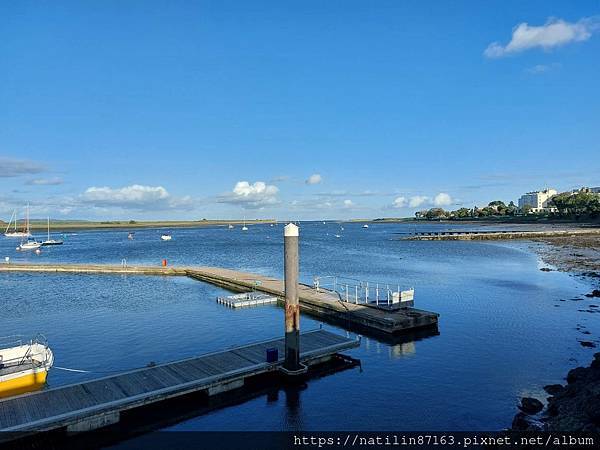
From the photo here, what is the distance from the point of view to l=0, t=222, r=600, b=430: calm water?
15.1 meters

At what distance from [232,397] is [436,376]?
8736mm

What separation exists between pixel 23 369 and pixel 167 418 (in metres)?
6.38

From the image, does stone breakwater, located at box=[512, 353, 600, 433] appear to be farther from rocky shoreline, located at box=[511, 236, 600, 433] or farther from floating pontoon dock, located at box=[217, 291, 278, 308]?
floating pontoon dock, located at box=[217, 291, 278, 308]

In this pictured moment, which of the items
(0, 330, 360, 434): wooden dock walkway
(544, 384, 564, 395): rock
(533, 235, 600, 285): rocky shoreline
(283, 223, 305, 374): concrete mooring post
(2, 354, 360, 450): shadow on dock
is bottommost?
(2, 354, 360, 450): shadow on dock

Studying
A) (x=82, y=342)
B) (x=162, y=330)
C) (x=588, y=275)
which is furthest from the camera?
(x=588, y=275)

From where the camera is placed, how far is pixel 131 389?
15.2 meters

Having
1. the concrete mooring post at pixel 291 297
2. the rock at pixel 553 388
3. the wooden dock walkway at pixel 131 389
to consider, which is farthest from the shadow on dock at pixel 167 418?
the rock at pixel 553 388

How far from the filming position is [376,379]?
59.8 feet

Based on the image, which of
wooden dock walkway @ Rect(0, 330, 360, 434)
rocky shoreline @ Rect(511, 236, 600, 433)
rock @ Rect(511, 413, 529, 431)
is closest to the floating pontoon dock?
wooden dock walkway @ Rect(0, 330, 360, 434)

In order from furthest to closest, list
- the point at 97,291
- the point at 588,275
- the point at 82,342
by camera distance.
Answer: the point at 588,275 → the point at 97,291 → the point at 82,342

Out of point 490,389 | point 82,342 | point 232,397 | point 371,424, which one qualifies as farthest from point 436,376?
point 82,342

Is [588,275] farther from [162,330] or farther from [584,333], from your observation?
[162,330]

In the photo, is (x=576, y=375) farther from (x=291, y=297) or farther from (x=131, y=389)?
(x=131, y=389)

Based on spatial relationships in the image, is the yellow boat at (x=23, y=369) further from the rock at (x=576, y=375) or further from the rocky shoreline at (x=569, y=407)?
the rock at (x=576, y=375)
